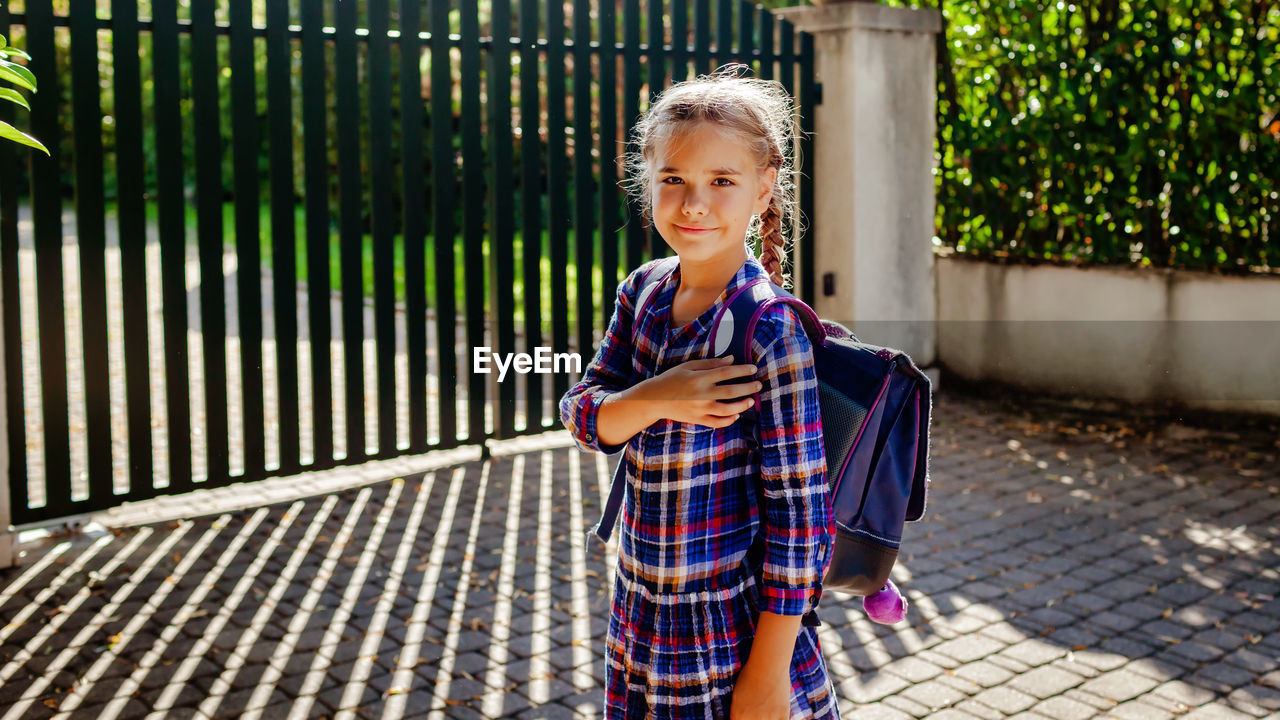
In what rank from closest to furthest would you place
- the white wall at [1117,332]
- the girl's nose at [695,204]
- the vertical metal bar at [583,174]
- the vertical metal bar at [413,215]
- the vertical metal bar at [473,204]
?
1. the girl's nose at [695,204]
2. the vertical metal bar at [413,215]
3. the vertical metal bar at [473,204]
4. the vertical metal bar at [583,174]
5. the white wall at [1117,332]

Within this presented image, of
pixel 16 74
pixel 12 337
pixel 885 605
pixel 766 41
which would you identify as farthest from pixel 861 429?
pixel 766 41

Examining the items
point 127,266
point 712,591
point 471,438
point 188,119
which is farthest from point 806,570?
point 188,119

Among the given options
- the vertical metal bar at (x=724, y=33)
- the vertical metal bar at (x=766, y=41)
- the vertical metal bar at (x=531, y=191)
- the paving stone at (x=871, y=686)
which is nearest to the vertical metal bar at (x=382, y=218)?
the vertical metal bar at (x=531, y=191)

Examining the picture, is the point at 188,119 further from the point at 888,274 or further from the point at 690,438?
the point at 690,438

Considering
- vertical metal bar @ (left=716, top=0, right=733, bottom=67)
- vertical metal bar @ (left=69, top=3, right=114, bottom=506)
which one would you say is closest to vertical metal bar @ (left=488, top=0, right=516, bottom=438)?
vertical metal bar @ (left=716, top=0, right=733, bottom=67)

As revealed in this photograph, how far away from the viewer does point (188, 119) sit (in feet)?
70.3

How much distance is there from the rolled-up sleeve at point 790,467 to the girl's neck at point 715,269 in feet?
0.55

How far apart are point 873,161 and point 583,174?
6.67 feet

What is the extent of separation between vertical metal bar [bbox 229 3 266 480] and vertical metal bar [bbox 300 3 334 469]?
237 mm

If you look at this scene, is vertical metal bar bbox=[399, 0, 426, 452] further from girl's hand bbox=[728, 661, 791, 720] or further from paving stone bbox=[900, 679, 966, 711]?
girl's hand bbox=[728, 661, 791, 720]

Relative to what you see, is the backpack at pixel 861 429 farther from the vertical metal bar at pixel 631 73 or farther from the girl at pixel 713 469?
the vertical metal bar at pixel 631 73

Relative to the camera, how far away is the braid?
2316 mm

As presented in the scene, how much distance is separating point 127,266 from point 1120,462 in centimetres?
497

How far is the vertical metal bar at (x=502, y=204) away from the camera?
6379mm
